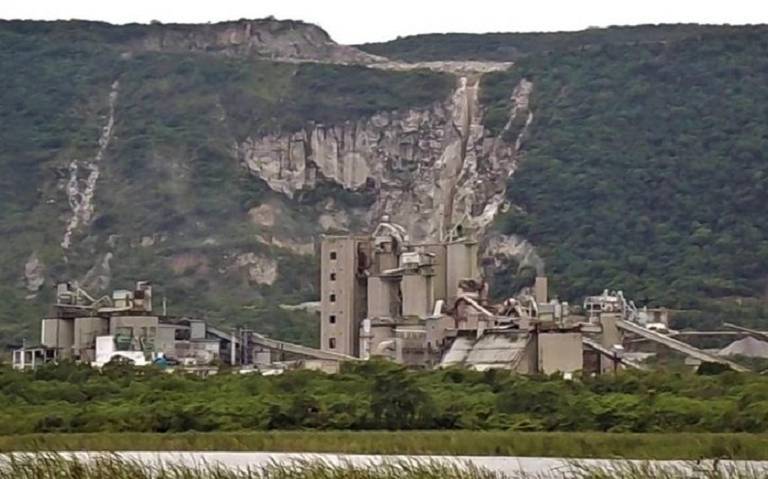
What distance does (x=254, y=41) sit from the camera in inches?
7215

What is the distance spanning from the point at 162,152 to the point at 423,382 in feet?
280

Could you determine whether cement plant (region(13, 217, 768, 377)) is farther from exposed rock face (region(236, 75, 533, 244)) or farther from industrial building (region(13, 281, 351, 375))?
exposed rock face (region(236, 75, 533, 244))

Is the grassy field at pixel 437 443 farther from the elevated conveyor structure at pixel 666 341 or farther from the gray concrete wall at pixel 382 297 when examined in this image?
the elevated conveyor structure at pixel 666 341

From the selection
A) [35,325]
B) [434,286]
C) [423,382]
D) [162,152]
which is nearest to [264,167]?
[162,152]

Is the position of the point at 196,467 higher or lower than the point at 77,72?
lower

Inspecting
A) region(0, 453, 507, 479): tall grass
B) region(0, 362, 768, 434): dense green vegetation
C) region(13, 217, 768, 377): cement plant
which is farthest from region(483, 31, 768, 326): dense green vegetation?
region(0, 453, 507, 479): tall grass

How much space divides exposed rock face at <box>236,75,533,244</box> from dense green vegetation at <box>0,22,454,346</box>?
1.47 m

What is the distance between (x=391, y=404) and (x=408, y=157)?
95.6 meters

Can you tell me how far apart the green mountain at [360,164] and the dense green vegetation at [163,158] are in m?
0.21

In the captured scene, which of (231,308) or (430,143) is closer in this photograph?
(231,308)

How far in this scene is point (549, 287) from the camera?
391ft

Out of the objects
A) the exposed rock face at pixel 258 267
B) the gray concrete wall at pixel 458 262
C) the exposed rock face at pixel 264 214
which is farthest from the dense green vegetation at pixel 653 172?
the gray concrete wall at pixel 458 262

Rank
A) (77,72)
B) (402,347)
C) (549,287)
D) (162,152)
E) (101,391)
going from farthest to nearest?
(77,72) → (162,152) → (549,287) → (402,347) → (101,391)

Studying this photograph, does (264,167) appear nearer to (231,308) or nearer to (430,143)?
(430,143)
